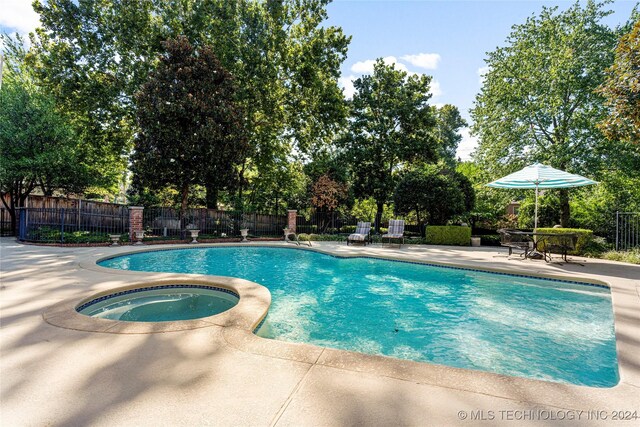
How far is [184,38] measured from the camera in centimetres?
1388

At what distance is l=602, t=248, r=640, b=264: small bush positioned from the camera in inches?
337

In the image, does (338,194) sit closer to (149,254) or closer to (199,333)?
(149,254)

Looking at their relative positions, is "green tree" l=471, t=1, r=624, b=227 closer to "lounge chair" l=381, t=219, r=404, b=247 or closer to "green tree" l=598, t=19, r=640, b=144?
"lounge chair" l=381, t=219, r=404, b=247

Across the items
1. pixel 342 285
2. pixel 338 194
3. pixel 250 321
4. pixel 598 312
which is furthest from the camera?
pixel 338 194

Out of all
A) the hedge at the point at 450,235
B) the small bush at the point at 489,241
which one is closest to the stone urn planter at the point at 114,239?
the hedge at the point at 450,235

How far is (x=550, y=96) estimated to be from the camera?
1290cm

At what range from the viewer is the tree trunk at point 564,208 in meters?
12.9

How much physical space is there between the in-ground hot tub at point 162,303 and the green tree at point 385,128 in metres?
14.9

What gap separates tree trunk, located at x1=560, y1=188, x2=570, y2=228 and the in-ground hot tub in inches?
584

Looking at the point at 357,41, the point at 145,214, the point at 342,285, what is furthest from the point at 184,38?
the point at 342,285

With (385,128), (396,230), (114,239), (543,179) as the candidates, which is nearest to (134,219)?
(114,239)

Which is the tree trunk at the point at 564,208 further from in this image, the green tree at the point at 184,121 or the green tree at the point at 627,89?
the green tree at the point at 184,121

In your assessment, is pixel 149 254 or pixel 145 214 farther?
pixel 145 214

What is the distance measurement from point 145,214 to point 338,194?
9.84 metres
